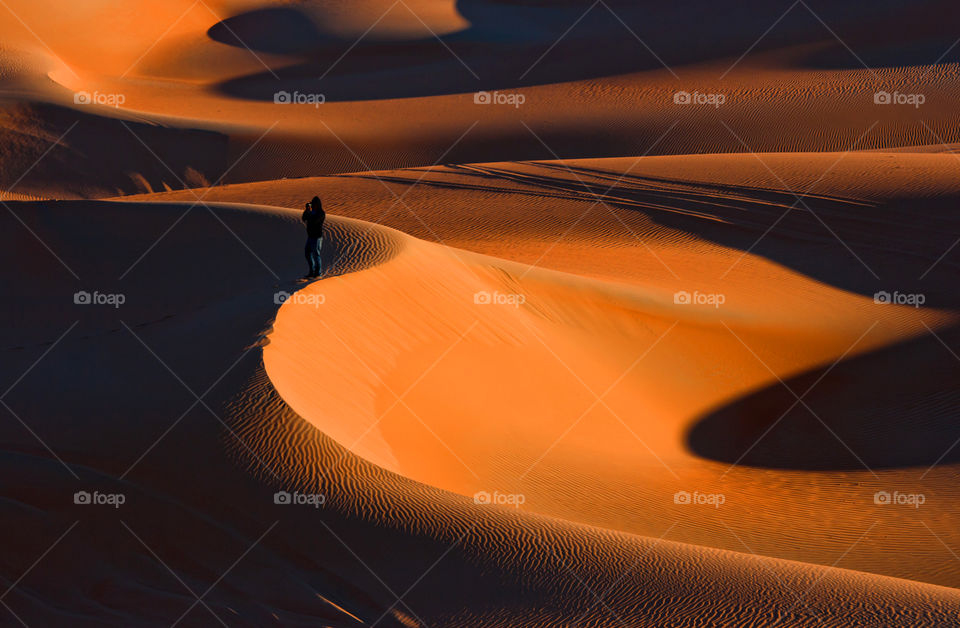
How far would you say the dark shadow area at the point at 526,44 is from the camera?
1172 inches

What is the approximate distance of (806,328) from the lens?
13117 mm

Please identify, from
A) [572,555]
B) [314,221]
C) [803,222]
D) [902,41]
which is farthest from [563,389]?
[902,41]

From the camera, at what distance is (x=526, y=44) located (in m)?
33.5

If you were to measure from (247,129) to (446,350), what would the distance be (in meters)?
14.4

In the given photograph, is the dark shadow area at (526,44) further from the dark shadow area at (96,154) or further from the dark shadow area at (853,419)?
the dark shadow area at (853,419)

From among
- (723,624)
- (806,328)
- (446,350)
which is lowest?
(723,624)

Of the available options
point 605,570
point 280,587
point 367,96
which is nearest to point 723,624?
point 605,570

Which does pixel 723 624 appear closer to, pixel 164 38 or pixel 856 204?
pixel 856 204

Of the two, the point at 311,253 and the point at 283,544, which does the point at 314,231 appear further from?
the point at 283,544

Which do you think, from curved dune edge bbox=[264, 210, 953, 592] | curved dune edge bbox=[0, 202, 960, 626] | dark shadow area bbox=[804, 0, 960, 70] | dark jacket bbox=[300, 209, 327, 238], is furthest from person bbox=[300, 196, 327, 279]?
dark shadow area bbox=[804, 0, 960, 70]

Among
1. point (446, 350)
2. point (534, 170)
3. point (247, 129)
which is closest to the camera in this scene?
point (446, 350)

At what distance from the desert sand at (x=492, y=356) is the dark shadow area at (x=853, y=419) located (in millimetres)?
51

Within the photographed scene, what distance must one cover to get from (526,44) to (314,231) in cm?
2542

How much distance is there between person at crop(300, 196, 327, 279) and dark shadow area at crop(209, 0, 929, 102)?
19.0 metres
